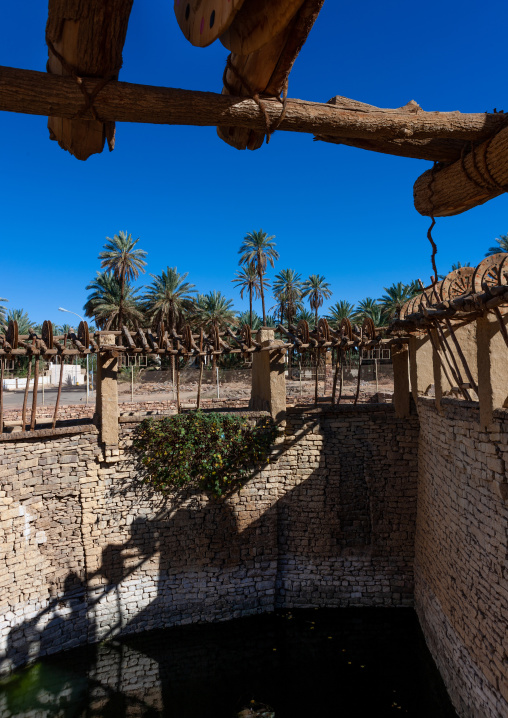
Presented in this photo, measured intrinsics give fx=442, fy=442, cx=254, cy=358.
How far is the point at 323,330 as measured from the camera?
1169 cm

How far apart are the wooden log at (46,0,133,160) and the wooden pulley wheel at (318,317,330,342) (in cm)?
968

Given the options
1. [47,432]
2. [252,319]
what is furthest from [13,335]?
A: [252,319]

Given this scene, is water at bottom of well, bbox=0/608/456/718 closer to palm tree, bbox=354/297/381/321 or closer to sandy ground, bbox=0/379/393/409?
sandy ground, bbox=0/379/393/409

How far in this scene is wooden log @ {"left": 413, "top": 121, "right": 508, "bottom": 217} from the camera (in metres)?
2.02

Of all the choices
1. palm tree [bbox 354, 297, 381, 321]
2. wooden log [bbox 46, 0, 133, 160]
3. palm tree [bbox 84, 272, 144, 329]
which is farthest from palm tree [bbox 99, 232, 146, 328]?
wooden log [bbox 46, 0, 133, 160]

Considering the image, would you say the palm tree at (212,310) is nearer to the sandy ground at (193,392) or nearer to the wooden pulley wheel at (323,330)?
the sandy ground at (193,392)

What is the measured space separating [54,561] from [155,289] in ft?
76.1

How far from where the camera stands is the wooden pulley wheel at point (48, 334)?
10109 mm

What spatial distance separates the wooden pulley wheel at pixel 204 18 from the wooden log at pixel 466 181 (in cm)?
127

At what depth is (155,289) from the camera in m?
31.3

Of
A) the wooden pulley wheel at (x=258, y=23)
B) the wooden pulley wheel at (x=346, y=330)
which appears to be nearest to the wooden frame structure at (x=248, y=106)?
the wooden pulley wheel at (x=258, y=23)

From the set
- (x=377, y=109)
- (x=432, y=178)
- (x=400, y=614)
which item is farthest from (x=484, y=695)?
(x=377, y=109)

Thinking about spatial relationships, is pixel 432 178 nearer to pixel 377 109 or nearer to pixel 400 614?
pixel 377 109

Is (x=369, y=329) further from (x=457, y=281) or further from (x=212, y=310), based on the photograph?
(x=212, y=310)
